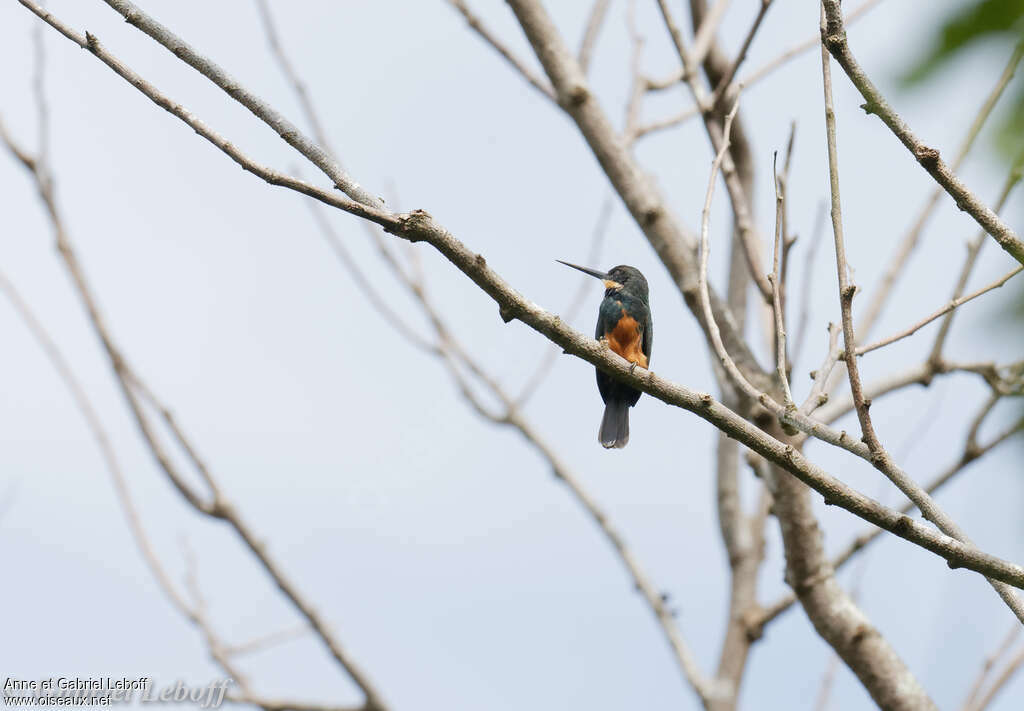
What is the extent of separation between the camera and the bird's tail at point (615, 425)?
19.3 feet

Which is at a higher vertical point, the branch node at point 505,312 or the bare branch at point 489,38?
the bare branch at point 489,38

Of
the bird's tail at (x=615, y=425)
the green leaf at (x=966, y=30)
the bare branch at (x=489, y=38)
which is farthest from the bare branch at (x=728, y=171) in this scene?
the green leaf at (x=966, y=30)

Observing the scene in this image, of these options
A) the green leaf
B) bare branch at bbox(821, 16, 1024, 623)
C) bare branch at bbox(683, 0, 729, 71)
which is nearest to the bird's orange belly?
bare branch at bbox(683, 0, 729, 71)

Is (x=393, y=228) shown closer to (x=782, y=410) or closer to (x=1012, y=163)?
(x=782, y=410)

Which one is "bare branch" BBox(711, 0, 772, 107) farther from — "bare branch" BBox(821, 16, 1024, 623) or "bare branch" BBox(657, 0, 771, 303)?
"bare branch" BBox(821, 16, 1024, 623)

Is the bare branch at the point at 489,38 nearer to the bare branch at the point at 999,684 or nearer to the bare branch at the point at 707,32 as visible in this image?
the bare branch at the point at 707,32

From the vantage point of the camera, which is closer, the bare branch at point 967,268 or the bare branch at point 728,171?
the bare branch at point 967,268

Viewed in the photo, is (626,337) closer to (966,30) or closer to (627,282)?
(627,282)

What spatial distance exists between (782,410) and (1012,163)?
163 cm

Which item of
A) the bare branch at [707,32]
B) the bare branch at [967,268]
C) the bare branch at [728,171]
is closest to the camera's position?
the bare branch at [967,268]

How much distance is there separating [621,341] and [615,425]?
502 mm

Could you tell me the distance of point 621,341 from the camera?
6.00m

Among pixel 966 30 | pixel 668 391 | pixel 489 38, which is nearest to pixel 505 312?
pixel 668 391

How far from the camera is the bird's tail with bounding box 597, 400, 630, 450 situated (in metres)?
5.89
